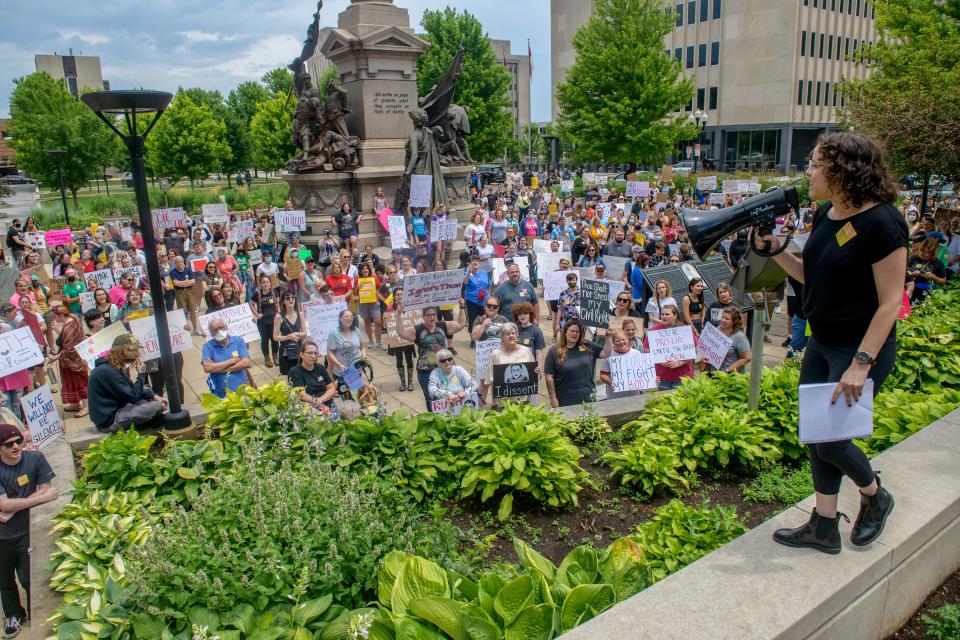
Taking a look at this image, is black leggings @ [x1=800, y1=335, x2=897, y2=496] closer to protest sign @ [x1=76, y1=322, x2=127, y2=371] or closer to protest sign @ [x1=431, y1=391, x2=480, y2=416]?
protest sign @ [x1=431, y1=391, x2=480, y2=416]

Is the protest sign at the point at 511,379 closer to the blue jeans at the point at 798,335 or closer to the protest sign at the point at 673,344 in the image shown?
the protest sign at the point at 673,344

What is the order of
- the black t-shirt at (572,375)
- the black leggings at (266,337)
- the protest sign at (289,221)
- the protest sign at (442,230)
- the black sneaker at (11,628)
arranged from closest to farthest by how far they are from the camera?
the black sneaker at (11,628) < the black t-shirt at (572,375) < the black leggings at (266,337) < the protest sign at (442,230) < the protest sign at (289,221)

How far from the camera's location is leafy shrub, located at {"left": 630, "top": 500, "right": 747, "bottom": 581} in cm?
375

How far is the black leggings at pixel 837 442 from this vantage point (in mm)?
2953

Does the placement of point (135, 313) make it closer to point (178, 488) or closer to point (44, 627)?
point (178, 488)

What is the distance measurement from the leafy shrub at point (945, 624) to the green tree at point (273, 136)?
5758 cm

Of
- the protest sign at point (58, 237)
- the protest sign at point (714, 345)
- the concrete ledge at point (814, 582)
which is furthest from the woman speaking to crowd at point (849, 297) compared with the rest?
the protest sign at point (58, 237)

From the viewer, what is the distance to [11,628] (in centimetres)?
515

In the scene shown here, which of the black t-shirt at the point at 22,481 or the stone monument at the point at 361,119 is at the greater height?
the stone monument at the point at 361,119

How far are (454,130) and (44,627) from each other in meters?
19.3

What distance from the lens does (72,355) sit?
932 centimetres

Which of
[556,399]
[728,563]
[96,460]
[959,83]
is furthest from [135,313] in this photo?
[959,83]

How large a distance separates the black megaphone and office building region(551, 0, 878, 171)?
54766 millimetres

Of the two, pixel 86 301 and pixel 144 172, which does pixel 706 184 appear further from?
pixel 144 172
